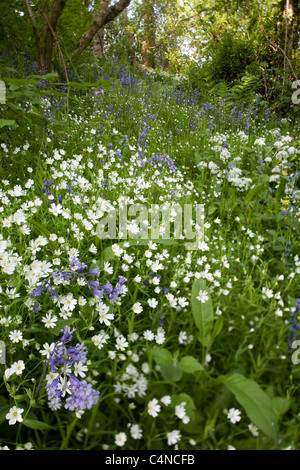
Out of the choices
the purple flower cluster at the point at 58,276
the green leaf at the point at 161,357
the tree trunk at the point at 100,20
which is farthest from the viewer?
the tree trunk at the point at 100,20

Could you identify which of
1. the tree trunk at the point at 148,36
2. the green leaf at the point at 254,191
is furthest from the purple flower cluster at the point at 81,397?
the tree trunk at the point at 148,36

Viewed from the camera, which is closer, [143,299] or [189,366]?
[189,366]

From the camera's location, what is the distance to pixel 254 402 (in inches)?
49.5

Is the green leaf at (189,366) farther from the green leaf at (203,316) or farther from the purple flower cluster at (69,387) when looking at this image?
the purple flower cluster at (69,387)

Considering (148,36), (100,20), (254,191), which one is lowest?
(254,191)

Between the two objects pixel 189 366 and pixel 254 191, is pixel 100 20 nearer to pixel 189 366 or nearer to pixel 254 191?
pixel 254 191

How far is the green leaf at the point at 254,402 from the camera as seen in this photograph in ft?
3.95

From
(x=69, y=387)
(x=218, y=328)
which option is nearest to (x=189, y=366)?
(x=218, y=328)

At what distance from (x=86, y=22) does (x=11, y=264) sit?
19.4 ft

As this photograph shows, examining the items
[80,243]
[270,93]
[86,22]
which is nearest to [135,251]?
[80,243]

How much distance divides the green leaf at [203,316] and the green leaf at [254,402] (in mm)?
242

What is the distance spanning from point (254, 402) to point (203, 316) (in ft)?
1.72

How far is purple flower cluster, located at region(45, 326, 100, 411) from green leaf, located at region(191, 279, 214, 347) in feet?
1.92

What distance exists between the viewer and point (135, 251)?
234cm
